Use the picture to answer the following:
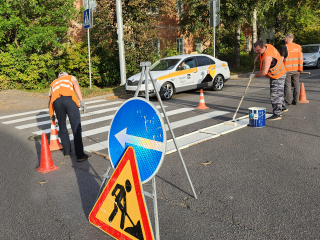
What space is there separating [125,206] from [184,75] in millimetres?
10850

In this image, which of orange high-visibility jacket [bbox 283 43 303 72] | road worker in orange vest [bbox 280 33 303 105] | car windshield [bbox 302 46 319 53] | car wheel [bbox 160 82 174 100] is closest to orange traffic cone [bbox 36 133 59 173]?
road worker in orange vest [bbox 280 33 303 105]

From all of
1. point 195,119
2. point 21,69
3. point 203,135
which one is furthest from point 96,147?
point 21,69

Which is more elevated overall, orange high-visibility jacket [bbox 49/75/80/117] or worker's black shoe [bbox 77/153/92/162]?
orange high-visibility jacket [bbox 49/75/80/117]

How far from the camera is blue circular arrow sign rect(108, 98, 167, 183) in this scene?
121 inches

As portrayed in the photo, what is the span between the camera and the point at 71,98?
6.04m

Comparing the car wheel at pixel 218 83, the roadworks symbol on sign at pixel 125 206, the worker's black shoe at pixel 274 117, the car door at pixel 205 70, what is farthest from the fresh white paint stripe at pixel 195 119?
the roadworks symbol on sign at pixel 125 206

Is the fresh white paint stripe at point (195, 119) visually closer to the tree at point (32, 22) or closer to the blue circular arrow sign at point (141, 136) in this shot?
the blue circular arrow sign at point (141, 136)

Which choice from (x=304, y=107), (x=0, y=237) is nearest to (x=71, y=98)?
(x=0, y=237)

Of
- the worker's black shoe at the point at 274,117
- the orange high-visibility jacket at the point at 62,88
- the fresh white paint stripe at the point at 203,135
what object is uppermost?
the orange high-visibility jacket at the point at 62,88

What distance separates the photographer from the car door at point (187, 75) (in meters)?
13.5

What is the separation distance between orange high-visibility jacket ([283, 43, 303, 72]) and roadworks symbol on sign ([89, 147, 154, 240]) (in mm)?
8147

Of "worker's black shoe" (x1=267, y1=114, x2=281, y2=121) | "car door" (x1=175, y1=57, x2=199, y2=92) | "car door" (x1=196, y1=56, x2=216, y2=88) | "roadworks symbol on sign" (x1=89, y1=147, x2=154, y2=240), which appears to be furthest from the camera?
"car door" (x1=196, y1=56, x2=216, y2=88)

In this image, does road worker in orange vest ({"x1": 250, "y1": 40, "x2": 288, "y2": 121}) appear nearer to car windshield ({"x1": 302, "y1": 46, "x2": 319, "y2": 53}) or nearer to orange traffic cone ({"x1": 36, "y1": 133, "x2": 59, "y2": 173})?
orange traffic cone ({"x1": 36, "y1": 133, "x2": 59, "y2": 173})

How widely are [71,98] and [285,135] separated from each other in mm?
4289
